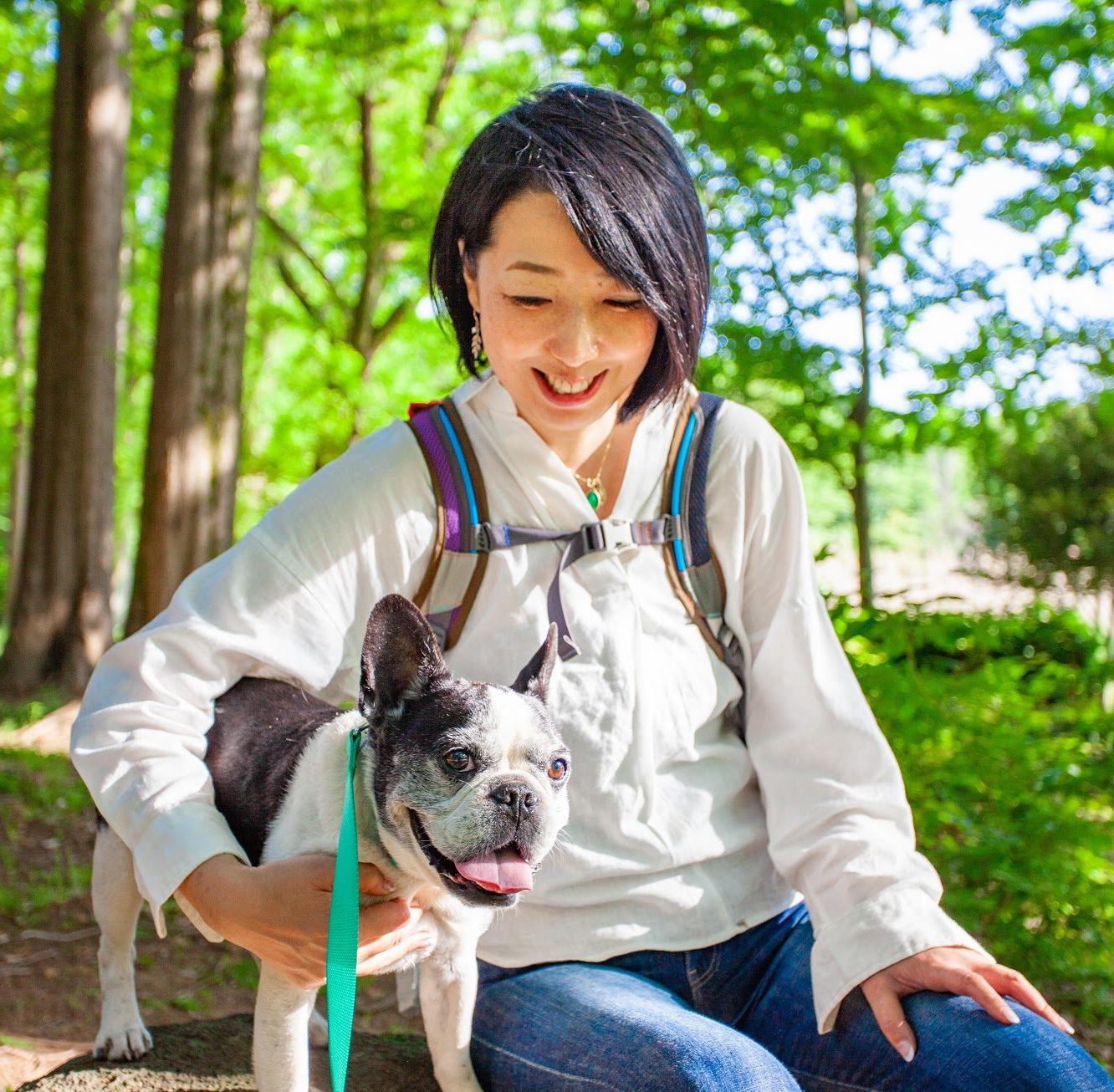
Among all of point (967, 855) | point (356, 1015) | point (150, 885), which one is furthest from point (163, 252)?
point (150, 885)

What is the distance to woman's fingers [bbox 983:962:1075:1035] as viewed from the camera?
2.19 metres

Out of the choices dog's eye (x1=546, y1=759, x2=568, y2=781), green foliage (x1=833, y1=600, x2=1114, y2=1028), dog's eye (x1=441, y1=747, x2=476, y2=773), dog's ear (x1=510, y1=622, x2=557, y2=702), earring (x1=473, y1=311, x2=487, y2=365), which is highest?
earring (x1=473, y1=311, x2=487, y2=365)

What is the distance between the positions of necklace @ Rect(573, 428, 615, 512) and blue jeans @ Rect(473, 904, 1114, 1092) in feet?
3.16

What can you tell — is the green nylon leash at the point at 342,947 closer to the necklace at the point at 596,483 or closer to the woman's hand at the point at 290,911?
the woman's hand at the point at 290,911

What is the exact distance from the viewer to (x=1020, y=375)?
578 centimetres

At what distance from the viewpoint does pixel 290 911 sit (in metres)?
1.92

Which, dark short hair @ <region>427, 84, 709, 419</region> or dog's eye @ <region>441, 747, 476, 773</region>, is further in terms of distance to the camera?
dark short hair @ <region>427, 84, 709, 419</region>

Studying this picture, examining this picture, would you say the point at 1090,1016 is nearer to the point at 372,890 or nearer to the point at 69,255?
the point at 372,890

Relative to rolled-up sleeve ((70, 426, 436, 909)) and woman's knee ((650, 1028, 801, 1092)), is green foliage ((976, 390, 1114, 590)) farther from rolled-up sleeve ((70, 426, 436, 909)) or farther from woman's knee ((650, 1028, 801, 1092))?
woman's knee ((650, 1028, 801, 1092))

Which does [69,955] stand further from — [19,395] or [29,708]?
[19,395]

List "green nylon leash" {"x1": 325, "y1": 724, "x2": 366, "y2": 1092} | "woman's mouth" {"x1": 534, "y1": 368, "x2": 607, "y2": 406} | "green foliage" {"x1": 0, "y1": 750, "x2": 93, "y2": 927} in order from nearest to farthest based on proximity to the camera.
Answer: "green nylon leash" {"x1": 325, "y1": 724, "x2": 366, "y2": 1092} → "woman's mouth" {"x1": 534, "y1": 368, "x2": 607, "y2": 406} → "green foliage" {"x1": 0, "y1": 750, "x2": 93, "y2": 927}

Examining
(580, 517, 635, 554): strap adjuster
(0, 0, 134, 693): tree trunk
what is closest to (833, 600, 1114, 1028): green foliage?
(580, 517, 635, 554): strap adjuster

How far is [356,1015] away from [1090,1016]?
344 centimetres

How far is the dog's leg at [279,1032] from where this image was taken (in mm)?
2094
